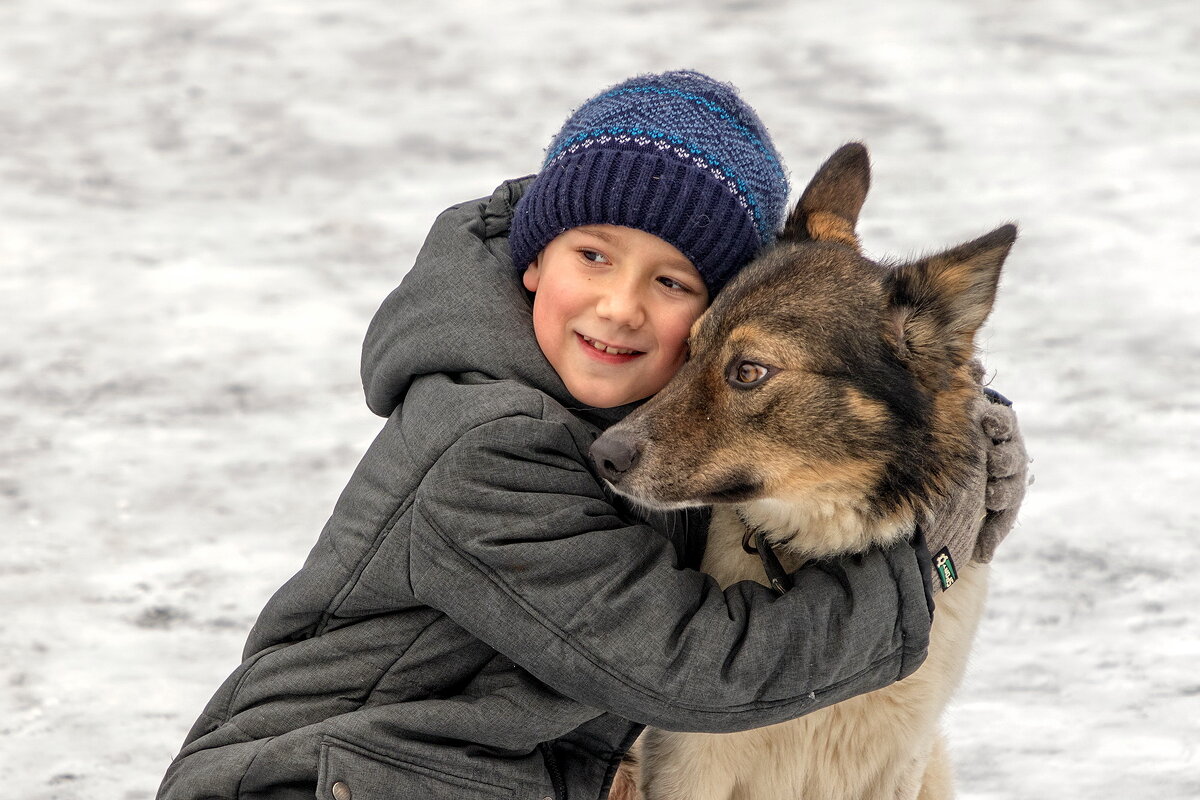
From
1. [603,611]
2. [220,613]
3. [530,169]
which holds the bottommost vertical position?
[220,613]

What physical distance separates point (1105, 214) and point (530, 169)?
289 cm

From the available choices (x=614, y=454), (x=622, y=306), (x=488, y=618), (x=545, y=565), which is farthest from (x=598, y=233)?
(x=488, y=618)

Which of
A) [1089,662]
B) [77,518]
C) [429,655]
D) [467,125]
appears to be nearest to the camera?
[429,655]

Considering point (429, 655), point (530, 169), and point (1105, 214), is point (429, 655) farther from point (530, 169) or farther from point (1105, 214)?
point (1105, 214)

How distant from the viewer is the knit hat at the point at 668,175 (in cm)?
274

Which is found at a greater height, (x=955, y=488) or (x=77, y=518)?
(x=955, y=488)

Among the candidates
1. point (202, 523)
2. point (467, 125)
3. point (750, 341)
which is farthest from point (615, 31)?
point (750, 341)

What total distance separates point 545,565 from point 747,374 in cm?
59

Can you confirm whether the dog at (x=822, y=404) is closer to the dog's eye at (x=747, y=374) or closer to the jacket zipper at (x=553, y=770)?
the dog's eye at (x=747, y=374)

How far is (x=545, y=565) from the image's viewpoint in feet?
8.41

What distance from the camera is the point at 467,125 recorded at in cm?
744

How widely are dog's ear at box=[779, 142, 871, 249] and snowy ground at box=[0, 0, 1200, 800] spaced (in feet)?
5.33

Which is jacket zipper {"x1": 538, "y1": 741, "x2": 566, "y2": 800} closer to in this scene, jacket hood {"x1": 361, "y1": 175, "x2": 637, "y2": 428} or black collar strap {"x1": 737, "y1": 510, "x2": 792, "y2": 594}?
black collar strap {"x1": 737, "y1": 510, "x2": 792, "y2": 594}

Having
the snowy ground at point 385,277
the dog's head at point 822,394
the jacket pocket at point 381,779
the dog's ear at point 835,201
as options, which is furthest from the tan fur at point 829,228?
the snowy ground at point 385,277
